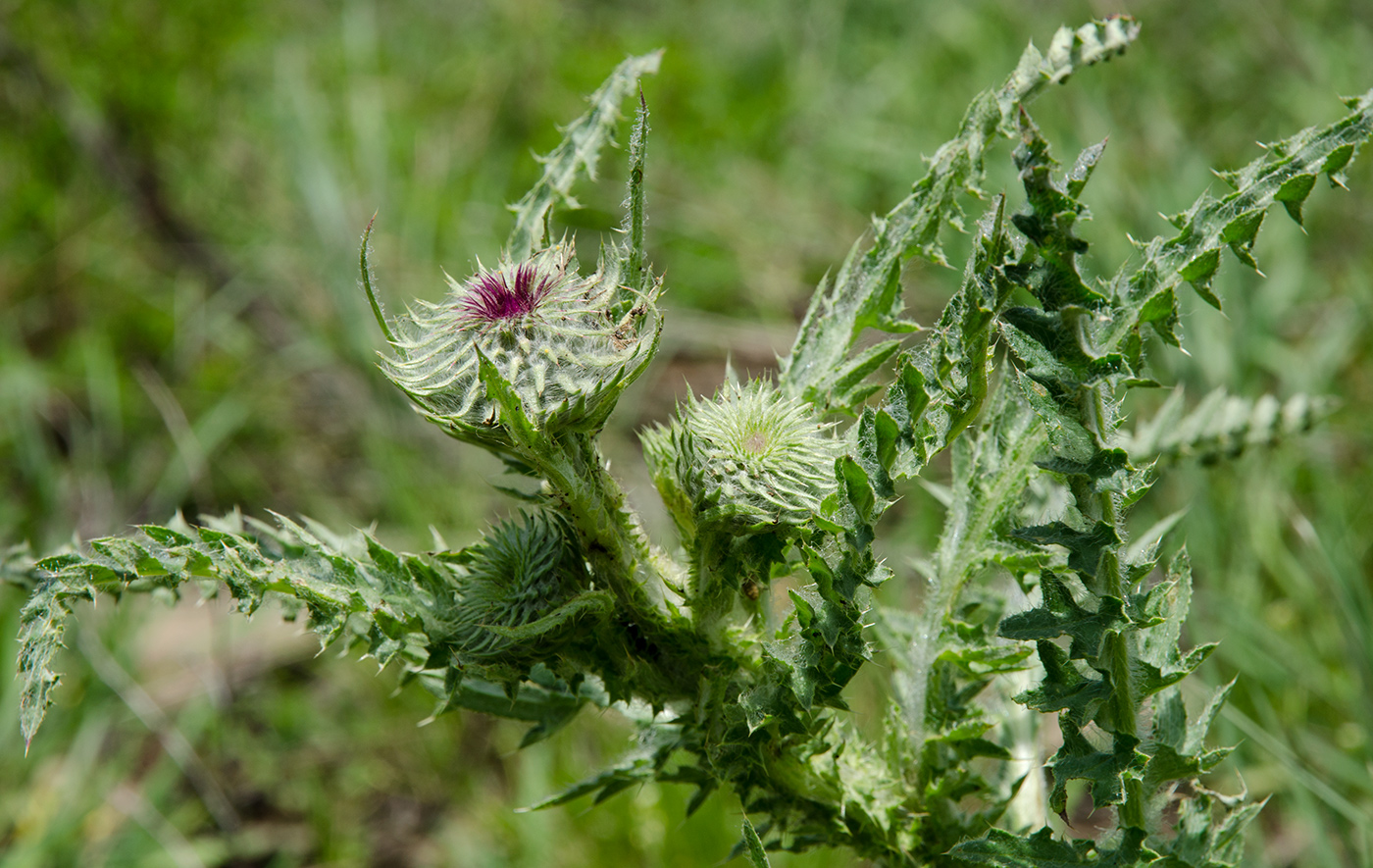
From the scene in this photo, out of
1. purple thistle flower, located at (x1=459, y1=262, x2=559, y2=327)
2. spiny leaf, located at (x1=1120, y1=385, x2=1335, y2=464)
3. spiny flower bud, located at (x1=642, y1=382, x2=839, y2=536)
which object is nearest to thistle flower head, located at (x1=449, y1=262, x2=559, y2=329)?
purple thistle flower, located at (x1=459, y1=262, x2=559, y2=327)

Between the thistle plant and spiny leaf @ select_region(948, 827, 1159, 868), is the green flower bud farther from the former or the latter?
spiny leaf @ select_region(948, 827, 1159, 868)

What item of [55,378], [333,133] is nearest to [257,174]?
[333,133]

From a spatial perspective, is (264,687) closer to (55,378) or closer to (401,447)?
(401,447)

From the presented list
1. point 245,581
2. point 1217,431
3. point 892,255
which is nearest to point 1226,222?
point 892,255

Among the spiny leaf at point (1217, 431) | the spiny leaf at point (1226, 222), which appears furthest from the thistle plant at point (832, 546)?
the spiny leaf at point (1217, 431)

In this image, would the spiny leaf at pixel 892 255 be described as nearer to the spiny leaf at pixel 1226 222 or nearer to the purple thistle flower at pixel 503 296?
the spiny leaf at pixel 1226 222

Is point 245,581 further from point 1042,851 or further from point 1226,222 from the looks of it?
point 1226,222
